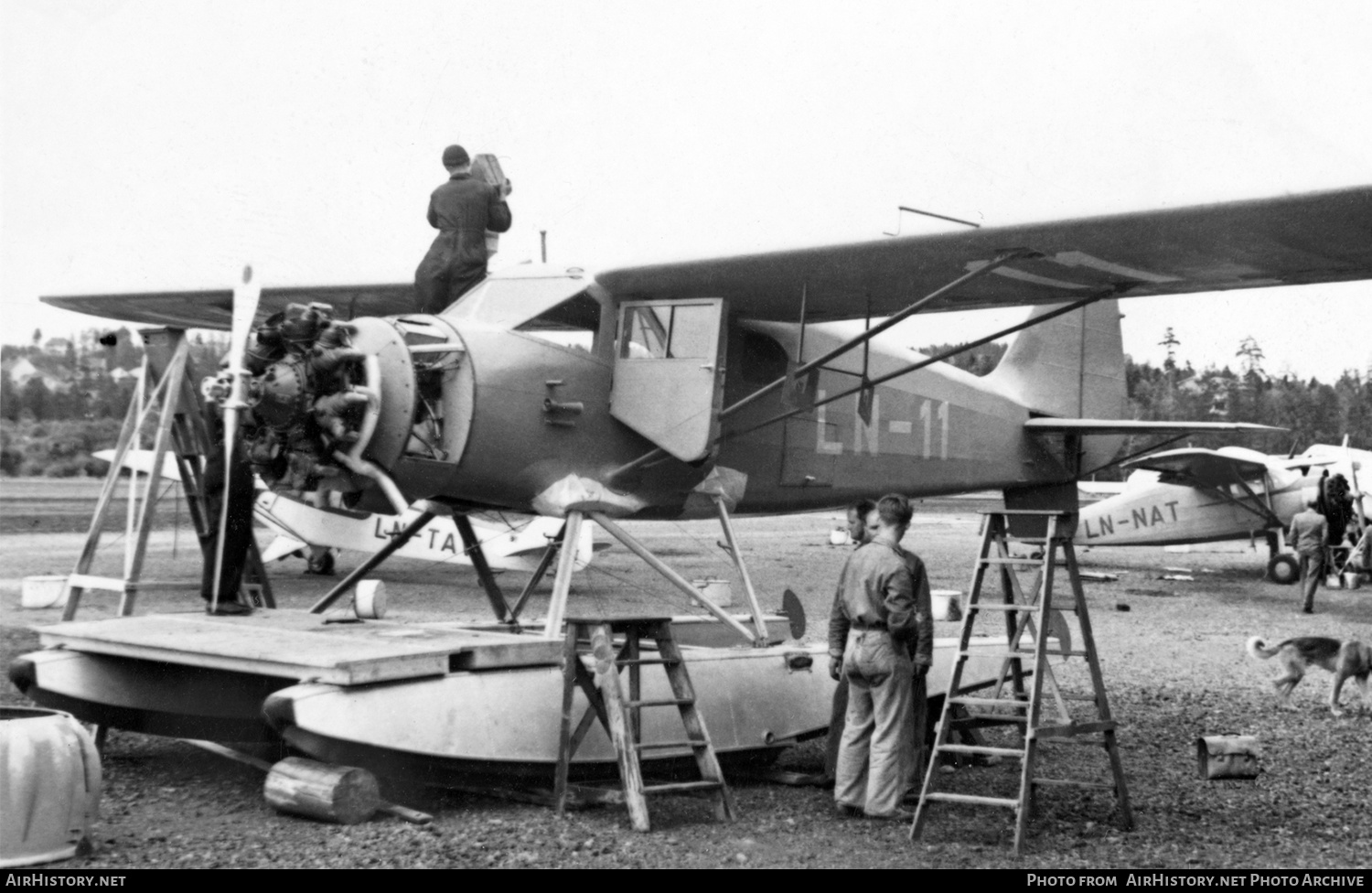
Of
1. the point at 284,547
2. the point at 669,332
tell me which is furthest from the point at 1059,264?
the point at 284,547

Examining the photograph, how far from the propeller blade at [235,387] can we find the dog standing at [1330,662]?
8250 mm

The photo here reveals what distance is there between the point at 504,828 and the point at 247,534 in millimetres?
3297

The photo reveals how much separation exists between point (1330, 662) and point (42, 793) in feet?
31.0

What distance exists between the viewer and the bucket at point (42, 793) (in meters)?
5.46

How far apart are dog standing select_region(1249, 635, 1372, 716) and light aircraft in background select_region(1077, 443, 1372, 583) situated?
15357mm

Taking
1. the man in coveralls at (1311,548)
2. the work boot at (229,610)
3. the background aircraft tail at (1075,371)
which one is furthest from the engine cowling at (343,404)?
the man in coveralls at (1311,548)

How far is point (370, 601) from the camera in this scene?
869 centimetres

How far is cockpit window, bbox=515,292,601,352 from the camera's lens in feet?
29.3

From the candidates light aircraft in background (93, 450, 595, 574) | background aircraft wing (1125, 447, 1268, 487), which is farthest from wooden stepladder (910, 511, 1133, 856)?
background aircraft wing (1125, 447, 1268, 487)

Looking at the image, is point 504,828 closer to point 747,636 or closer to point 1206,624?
point 747,636

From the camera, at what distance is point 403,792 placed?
280 inches

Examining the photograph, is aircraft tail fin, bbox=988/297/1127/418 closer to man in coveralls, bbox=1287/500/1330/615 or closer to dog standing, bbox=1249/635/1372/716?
dog standing, bbox=1249/635/1372/716

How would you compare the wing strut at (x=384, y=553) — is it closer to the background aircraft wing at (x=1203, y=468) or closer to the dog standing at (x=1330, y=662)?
the dog standing at (x=1330, y=662)
